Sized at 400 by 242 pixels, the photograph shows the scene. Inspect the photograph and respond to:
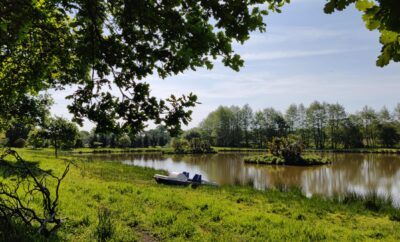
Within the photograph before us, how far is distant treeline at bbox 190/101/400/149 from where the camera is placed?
92125mm

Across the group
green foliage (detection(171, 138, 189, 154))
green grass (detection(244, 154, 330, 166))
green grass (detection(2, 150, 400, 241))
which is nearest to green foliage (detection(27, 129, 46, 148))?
green grass (detection(2, 150, 400, 241))

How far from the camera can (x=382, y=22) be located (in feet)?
6.31

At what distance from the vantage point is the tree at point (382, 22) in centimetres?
184

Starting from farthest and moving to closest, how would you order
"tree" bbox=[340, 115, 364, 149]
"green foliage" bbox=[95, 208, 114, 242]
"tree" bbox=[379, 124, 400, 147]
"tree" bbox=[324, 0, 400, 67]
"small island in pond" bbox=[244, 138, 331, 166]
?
1. "tree" bbox=[340, 115, 364, 149]
2. "tree" bbox=[379, 124, 400, 147]
3. "small island in pond" bbox=[244, 138, 331, 166]
4. "green foliage" bbox=[95, 208, 114, 242]
5. "tree" bbox=[324, 0, 400, 67]

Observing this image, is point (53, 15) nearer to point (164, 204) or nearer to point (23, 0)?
point (23, 0)

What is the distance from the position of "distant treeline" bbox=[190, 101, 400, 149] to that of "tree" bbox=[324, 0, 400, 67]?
304 feet

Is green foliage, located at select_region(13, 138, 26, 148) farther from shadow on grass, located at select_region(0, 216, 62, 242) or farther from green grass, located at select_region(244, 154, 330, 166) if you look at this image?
green grass, located at select_region(244, 154, 330, 166)

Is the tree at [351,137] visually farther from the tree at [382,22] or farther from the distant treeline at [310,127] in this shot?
the tree at [382,22]

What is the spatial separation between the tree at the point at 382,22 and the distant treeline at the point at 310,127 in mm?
92756

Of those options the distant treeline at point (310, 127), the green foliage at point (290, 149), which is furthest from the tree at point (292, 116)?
the green foliage at point (290, 149)

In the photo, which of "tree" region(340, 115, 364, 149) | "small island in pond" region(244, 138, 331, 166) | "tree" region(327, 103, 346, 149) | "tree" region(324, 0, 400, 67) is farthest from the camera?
"tree" region(327, 103, 346, 149)

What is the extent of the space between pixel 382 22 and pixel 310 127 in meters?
116

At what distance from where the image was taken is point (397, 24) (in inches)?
72.1

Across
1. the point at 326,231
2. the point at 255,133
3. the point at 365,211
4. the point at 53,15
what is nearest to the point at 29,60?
the point at 53,15
